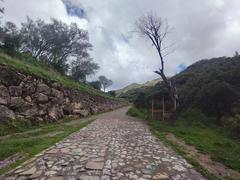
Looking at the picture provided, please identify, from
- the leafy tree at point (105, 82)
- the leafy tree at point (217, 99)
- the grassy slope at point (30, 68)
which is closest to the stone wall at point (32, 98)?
the grassy slope at point (30, 68)

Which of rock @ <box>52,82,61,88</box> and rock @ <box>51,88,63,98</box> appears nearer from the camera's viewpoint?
rock @ <box>51,88,63,98</box>

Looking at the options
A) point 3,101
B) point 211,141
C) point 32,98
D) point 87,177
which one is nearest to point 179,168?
point 87,177

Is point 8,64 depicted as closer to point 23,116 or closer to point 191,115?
point 23,116

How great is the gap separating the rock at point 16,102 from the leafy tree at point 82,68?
91.3 ft

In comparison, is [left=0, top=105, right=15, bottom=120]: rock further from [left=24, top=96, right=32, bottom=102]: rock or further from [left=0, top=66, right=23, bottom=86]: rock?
[left=24, top=96, right=32, bottom=102]: rock

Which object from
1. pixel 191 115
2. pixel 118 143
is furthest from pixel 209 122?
pixel 118 143

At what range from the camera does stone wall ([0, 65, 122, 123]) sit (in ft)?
37.2

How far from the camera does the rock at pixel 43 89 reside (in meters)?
14.3

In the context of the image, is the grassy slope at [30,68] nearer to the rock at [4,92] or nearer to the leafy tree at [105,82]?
the rock at [4,92]

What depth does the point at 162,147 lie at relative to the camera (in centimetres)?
784

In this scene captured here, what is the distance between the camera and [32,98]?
13.3 metres

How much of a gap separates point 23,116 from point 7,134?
6.57ft

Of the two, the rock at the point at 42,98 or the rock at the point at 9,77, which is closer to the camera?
the rock at the point at 9,77

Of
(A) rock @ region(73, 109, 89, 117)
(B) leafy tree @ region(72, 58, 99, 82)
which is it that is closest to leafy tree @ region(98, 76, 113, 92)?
(B) leafy tree @ region(72, 58, 99, 82)
